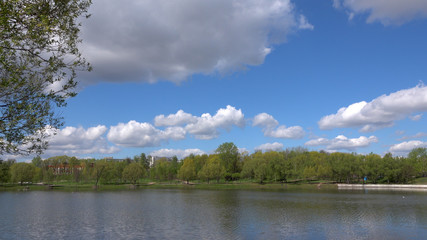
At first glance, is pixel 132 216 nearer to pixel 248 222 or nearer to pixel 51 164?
pixel 248 222

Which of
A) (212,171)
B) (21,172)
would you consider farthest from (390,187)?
(21,172)

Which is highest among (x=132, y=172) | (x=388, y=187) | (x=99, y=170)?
(x=99, y=170)

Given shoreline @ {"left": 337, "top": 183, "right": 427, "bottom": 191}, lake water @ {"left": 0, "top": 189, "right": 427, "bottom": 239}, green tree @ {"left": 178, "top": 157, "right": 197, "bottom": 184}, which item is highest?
green tree @ {"left": 178, "top": 157, "right": 197, "bottom": 184}

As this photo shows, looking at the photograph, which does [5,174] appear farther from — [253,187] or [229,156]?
[253,187]

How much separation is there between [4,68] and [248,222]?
32.7 m

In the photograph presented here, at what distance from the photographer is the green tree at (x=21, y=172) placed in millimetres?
126875

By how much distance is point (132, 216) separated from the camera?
44.7m

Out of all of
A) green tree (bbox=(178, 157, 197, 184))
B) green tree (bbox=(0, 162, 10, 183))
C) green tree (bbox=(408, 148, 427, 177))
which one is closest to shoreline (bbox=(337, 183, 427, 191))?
A: green tree (bbox=(408, 148, 427, 177))

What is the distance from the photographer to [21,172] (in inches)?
5030

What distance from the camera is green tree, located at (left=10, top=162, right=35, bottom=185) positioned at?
126875mm

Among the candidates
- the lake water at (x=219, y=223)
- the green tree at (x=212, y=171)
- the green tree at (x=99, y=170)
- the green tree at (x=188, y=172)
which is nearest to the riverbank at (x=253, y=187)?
the green tree at (x=99, y=170)

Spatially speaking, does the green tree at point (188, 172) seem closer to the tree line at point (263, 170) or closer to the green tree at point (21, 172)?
the tree line at point (263, 170)

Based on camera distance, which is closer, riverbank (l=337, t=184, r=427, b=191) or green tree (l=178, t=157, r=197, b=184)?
riverbank (l=337, t=184, r=427, b=191)

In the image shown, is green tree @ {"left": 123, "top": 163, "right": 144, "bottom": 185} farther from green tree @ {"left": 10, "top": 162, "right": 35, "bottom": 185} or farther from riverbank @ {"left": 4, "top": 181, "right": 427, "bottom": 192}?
green tree @ {"left": 10, "top": 162, "right": 35, "bottom": 185}
